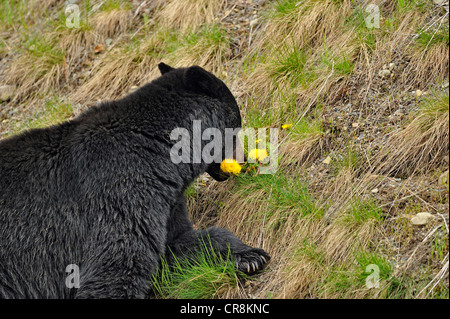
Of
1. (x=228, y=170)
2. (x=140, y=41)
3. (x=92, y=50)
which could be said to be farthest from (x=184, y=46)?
(x=228, y=170)

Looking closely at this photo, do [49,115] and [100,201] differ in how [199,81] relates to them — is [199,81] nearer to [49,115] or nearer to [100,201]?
[100,201]

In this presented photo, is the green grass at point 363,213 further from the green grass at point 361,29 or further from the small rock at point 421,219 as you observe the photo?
the green grass at point 361,29

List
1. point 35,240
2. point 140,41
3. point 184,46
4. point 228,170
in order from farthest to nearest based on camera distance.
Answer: point 140,41 → point 184,46 → point 228,170 → point 35,240

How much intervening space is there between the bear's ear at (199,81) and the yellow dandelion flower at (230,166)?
0.75 m

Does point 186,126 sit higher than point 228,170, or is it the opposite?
point 186,126

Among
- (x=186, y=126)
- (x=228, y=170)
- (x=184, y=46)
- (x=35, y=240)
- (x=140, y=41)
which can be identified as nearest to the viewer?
(x=35, y=240)

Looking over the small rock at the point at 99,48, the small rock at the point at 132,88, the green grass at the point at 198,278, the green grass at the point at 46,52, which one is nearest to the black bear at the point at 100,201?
the green grass at the point at 198,278

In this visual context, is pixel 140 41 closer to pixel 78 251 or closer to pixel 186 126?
pixel 186 126

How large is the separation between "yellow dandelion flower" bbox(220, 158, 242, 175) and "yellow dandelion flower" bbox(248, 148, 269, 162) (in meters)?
0.20

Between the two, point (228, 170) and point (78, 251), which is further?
point (228, 170)

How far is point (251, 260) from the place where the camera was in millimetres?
4566

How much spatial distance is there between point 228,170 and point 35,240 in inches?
74.0

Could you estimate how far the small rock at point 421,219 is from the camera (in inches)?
163

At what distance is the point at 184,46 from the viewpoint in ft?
23.0
